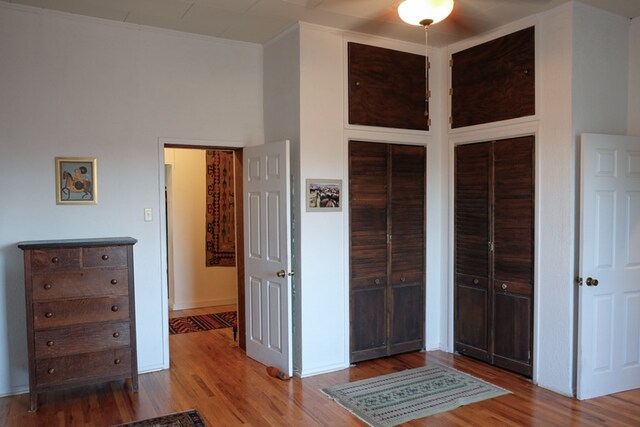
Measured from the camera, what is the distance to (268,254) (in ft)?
14.4

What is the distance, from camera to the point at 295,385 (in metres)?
Result: 4.03

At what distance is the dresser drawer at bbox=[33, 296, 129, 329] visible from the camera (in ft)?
11.6

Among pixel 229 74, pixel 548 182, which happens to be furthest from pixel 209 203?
pixel 548 182

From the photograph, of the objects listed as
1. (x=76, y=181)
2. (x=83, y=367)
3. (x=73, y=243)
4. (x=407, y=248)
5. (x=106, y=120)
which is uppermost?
(x=106, y=120)

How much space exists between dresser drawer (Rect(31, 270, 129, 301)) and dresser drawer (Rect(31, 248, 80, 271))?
5 cm

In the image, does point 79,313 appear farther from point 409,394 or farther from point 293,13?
point 293,13

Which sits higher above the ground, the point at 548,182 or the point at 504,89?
the point at 504,89

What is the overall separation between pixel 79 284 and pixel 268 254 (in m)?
1.55

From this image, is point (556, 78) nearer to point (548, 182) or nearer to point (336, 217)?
point (548, 182)

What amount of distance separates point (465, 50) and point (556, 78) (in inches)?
41.6

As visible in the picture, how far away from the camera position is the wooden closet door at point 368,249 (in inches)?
177

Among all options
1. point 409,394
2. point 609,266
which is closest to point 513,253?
point 609,266

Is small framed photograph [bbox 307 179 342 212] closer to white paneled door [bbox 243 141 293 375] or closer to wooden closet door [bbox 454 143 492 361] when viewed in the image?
white paneled door [bbox 243 141 293 375]

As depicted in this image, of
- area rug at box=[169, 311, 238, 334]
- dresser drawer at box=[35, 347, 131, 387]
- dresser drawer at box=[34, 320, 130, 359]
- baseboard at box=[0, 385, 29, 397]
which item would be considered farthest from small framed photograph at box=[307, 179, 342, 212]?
baseboard at box=[0, 385, 29, 397]
